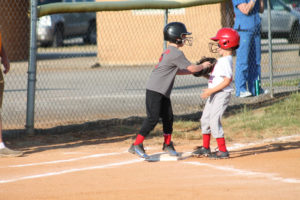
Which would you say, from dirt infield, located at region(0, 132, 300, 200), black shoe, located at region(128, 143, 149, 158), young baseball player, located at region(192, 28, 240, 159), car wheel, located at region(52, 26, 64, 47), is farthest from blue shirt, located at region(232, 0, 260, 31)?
car wheel, located at region(52, 26, 64, 47)

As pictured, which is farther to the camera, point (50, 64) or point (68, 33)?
point (68, 33)

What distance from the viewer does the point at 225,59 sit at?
703 cm

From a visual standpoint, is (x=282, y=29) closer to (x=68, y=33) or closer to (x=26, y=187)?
(x=68, y=33)

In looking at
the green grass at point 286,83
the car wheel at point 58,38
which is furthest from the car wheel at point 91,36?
the green grass at point 286,83

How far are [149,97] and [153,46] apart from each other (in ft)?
36.2

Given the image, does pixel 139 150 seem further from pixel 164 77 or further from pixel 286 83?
pixel 286 83

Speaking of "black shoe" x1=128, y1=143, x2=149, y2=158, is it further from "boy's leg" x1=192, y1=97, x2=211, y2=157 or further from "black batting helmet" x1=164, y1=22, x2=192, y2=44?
"black batting helmet" x1=164, y1=22, x2=192, y2=44

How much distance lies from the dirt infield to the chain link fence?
97.6 inches

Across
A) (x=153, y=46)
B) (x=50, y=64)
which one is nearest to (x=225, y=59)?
(x=153, y=46)

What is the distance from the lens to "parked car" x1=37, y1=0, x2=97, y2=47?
25906mm

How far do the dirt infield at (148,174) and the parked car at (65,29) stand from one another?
1721cm

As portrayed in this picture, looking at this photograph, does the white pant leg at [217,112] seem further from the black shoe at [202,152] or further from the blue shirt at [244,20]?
the blue shirt at [244,20]

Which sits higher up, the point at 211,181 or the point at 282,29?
the point at 282,29

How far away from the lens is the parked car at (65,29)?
2591cm
